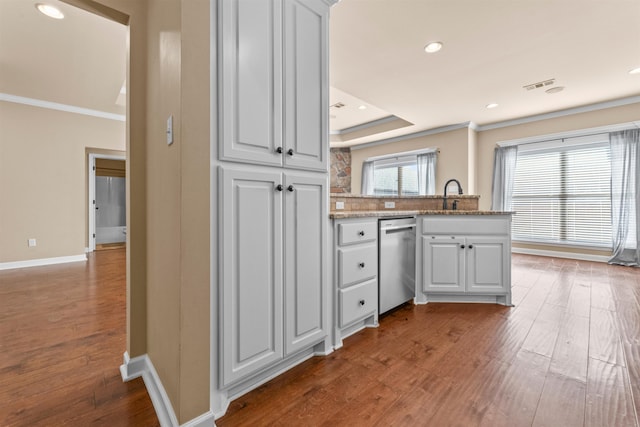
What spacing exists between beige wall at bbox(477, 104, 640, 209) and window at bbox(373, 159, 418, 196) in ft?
4.41

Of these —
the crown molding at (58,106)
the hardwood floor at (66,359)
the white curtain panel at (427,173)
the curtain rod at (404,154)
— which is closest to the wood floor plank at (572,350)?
the hardwood floor at (66,359)

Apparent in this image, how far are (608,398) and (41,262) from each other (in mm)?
6478

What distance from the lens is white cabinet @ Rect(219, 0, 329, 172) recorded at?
4.02 feet

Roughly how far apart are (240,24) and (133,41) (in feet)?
2.34

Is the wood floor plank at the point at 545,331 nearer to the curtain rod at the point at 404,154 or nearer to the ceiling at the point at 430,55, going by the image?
the ceiling at the point at 430,55

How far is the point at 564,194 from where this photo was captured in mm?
4980

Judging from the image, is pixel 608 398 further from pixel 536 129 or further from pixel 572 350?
pixel 536 129

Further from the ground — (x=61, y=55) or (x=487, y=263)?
(x=61, y=55)

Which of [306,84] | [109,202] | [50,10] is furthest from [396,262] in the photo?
[109,202]

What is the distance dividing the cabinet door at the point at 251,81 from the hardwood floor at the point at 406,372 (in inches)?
47.0

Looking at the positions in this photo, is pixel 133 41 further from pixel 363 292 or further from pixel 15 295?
pixel 15 295

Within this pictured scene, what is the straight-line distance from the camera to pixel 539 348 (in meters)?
1.82

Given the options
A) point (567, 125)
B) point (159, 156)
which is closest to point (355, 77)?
point (159, 156)

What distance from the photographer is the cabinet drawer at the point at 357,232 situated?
1830mm
